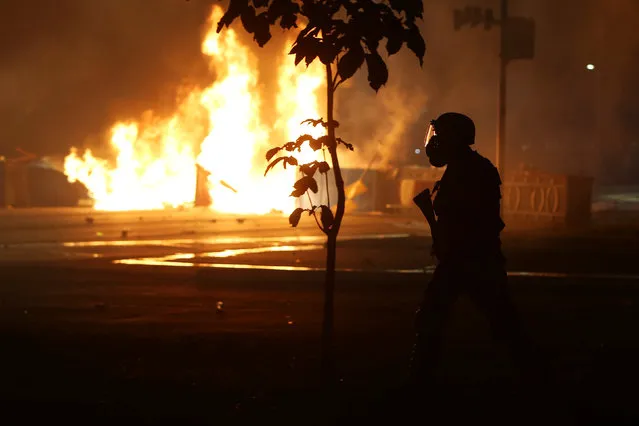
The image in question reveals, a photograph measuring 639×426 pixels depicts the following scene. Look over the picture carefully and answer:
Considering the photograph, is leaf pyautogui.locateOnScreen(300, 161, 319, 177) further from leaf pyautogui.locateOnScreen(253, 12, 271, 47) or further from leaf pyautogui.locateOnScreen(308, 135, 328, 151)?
leaf pyautogui.locateOnScreen(253, 12, 271, 47)

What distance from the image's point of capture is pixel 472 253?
618 cm

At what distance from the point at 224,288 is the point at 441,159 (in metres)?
8.30

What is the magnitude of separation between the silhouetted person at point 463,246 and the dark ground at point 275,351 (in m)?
0.39

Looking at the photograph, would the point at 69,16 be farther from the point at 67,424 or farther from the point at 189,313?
the point at 67,424

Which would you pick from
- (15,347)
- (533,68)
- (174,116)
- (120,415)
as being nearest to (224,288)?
(15,347)

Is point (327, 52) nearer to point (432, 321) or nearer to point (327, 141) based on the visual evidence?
point (327, 141)

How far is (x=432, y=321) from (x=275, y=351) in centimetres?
262

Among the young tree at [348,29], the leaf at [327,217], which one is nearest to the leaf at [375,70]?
the young tree at [348,29]

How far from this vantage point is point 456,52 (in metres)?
58.2

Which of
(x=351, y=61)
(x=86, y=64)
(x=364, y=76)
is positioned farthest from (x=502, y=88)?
(x=86, y=64)

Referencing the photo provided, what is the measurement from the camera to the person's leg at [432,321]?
6293 millimetres

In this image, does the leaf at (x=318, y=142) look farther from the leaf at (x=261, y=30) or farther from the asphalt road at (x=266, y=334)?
the asphalt road at (x=266, y=334)

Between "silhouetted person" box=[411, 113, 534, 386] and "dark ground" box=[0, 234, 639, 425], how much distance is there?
0.39 meters

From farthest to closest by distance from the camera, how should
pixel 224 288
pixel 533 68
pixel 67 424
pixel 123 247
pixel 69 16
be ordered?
pixel 533 68 < pixel 69 16 < pixel 123 247 < pixel 224 288 < pixel 67 424
